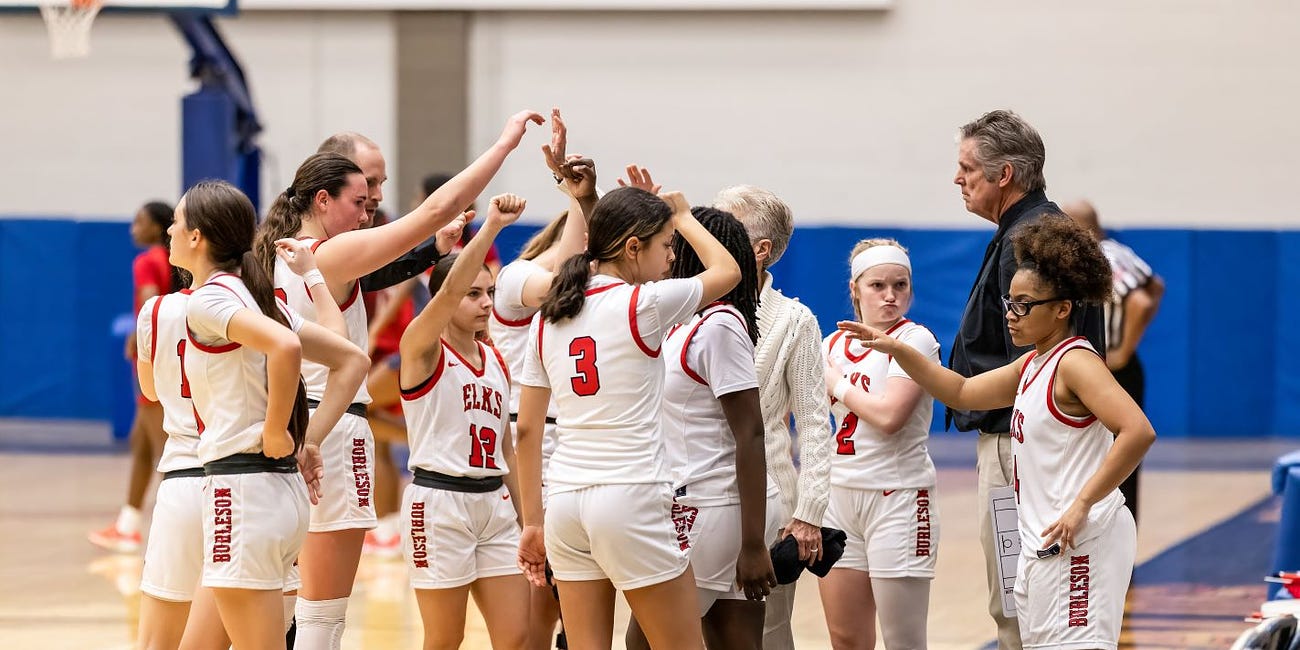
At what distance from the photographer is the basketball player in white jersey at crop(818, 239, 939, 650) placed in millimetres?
4477

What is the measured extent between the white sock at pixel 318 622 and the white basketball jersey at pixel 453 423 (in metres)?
0.46

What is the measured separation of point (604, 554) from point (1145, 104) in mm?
11010

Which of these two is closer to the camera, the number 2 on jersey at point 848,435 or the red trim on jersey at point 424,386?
the red trim on jersey at point 424,386

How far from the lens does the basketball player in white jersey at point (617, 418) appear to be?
3611mm

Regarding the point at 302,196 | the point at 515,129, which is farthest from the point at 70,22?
the point at 515,129

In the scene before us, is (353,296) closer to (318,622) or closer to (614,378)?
(318,622)

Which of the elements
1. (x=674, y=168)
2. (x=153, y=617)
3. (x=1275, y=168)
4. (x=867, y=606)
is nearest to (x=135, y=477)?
(x=153, y=617)

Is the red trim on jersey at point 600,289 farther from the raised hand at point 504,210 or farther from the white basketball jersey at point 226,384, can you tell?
the white basketball jersey at point 226,384

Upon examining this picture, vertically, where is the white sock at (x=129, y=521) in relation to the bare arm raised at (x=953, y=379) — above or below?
below

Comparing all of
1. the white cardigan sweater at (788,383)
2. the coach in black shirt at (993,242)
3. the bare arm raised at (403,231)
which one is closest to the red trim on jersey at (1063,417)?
the coach in black shirt at (993,242)

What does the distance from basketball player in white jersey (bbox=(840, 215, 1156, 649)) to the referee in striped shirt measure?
396 cm

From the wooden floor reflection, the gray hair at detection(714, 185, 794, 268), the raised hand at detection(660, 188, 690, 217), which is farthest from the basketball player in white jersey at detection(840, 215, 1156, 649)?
the wooden floor reflection

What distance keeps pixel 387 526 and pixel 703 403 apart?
460 centimetres

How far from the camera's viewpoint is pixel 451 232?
4586mm
